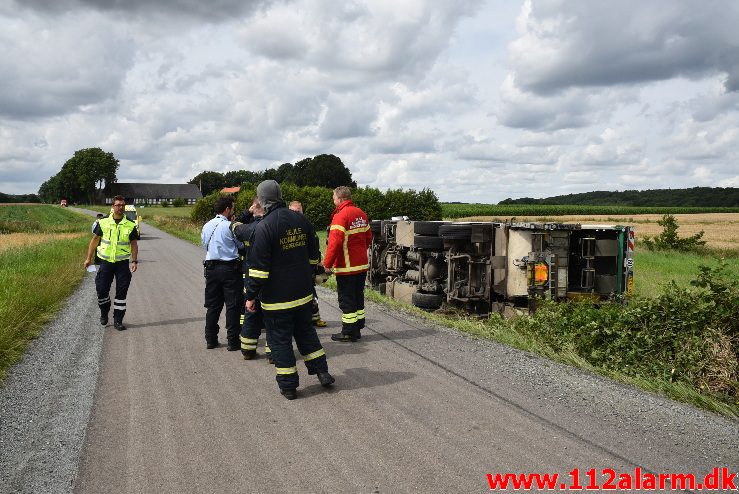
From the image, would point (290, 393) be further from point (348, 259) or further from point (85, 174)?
point (85, 174)

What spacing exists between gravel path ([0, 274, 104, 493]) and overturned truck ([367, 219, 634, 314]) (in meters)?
5.52

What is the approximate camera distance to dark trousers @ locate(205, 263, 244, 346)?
7324 millimetres

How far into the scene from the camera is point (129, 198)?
13688 centimetres

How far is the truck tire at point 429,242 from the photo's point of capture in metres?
10.6

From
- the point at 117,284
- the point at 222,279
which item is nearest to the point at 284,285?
the point at 222,279

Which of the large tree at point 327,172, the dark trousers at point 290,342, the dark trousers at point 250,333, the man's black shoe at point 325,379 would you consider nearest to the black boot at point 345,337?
the dark trousers at point 250,333

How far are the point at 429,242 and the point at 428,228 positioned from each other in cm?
27

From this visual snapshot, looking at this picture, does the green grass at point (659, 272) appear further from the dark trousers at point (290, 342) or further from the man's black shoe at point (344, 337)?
the dark trousers at point (290, 342)

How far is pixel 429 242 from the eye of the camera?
35.0 ft

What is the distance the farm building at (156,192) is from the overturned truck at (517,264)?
134 metres

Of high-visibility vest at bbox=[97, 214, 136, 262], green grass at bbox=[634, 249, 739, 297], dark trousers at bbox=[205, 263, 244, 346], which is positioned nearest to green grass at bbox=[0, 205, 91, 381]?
high-visibility vest at bbox=[97, 214, 136, 262]

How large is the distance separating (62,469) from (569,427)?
3.57 metres

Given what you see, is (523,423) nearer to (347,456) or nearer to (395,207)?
(347,456)

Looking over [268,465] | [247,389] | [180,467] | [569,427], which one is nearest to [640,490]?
[569,427]
